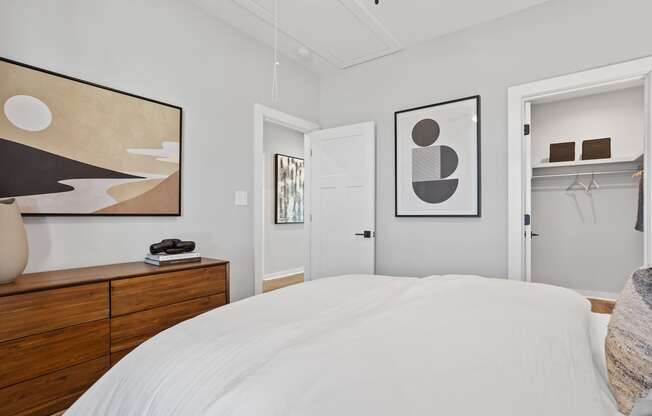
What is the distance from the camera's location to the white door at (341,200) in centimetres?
331

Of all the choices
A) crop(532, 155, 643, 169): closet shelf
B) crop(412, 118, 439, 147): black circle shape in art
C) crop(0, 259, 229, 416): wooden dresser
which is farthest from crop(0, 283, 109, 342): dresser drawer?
crop(532, 155, 643, 169): closet shelf

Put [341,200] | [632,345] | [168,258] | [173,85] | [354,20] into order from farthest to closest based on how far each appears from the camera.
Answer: [341,200]
[354,20]
[173,85]
[168,258]
[632,345]

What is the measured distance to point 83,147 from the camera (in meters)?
1.97

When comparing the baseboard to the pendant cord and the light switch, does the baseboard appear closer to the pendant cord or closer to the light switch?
the light switch

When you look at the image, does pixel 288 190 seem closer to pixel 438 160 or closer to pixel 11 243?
pixel 438 160

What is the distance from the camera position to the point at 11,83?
5.67 feet

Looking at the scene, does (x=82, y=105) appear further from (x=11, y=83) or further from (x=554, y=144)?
(x=554, y=144)

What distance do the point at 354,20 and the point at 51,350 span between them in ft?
9.79

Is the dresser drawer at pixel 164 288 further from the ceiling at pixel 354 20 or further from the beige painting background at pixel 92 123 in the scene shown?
the ceiling at pixel 354 20

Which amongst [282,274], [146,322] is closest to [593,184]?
[282,274]

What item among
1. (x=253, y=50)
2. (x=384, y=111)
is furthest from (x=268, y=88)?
(x=384, y=111)

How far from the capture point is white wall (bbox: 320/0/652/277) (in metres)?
2.38

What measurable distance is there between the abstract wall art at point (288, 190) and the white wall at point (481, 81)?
1890 millimetres

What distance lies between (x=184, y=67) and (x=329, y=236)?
2.07 m
